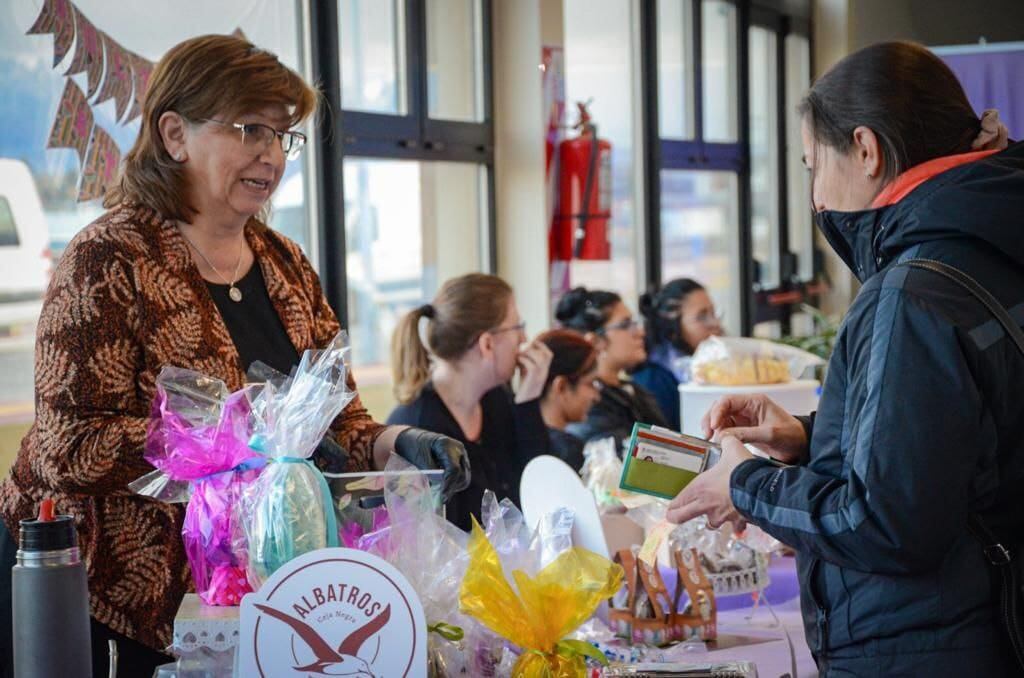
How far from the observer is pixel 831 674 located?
1540mm

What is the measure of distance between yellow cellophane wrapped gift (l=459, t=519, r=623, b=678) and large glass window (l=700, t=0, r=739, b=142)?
6.19 metres

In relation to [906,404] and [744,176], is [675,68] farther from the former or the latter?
[906,404]

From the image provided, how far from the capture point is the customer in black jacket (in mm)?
1373

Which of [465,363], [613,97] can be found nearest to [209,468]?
[465,363]

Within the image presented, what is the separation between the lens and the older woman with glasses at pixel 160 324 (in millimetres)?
1717

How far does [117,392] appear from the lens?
5.73ft

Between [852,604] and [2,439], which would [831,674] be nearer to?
[852,604]

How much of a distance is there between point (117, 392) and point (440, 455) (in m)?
0.45

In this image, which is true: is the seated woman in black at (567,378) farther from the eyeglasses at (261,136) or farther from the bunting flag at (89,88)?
the eyeglasses at (261,136)

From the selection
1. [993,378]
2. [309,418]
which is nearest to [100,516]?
[309,418]

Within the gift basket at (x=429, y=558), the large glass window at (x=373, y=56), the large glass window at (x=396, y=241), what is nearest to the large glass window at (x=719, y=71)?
the large glass window at (x=396, y=241)

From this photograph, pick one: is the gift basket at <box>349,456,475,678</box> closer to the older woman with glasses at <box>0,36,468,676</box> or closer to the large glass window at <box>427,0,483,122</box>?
the older woman with glasses at <box>0,36,468,676</box>

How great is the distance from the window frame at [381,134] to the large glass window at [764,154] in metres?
3.35

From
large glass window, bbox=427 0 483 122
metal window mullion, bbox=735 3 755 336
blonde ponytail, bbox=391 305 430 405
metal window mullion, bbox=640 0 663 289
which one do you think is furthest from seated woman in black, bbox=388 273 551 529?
metal window mullion, bbox=735 3 755 336
